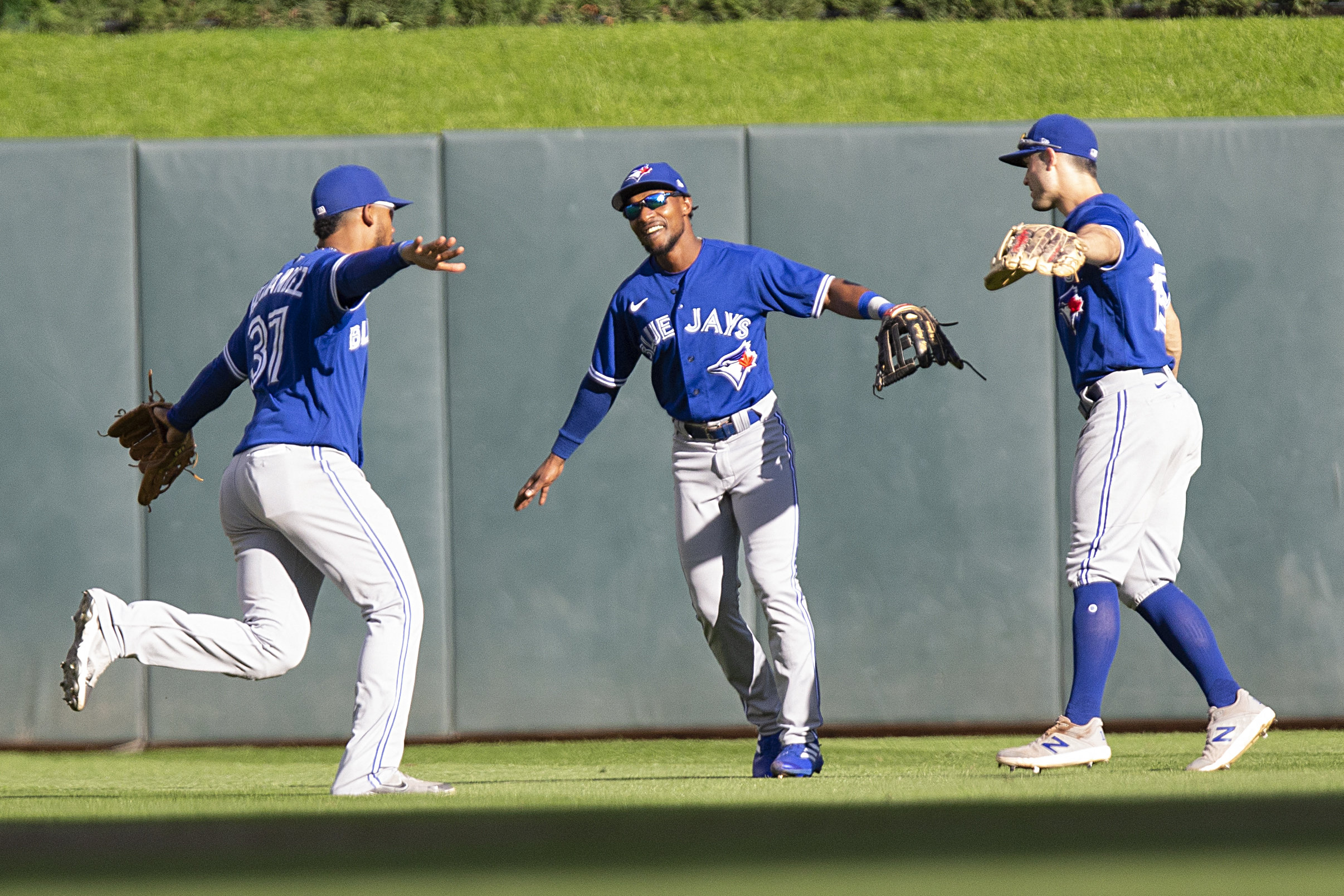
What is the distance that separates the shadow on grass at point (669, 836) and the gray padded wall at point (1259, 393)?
2.92 meters

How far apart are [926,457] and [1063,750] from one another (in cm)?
205

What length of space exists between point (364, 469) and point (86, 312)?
4.28 ft

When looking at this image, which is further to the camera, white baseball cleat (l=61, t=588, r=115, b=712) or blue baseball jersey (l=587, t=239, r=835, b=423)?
blue baseball jersey (l=587, t=239, r=835, b=423)

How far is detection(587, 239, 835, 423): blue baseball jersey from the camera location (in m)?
3.96

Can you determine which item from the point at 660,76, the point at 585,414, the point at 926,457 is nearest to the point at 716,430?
the point at 585,414

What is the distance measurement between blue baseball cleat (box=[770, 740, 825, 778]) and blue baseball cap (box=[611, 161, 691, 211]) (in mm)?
1710

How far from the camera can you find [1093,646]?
3420 millimetres

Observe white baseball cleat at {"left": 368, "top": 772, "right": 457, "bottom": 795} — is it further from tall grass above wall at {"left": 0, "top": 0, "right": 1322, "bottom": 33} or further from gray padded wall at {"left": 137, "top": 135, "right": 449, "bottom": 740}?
tall grass above wall at {"left": 0, "top": 0, "right": 1322, "bottom": 33}

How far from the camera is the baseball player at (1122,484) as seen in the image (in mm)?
3424

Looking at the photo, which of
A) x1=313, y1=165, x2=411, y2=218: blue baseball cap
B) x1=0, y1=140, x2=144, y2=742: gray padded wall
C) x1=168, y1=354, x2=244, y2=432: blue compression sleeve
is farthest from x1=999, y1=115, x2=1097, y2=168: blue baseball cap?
x1=0, y1=140, x2=144, y2=742: gray padded wall

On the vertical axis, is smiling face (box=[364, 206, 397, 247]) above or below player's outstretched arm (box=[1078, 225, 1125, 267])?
above

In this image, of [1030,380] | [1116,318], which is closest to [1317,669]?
[1030,380]

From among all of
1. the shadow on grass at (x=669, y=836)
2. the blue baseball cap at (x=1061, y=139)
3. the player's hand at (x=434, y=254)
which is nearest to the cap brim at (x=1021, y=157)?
the blue baseball cap at (x=1061, y=139)

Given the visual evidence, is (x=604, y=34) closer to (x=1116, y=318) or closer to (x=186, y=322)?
(x=186, y=322)
